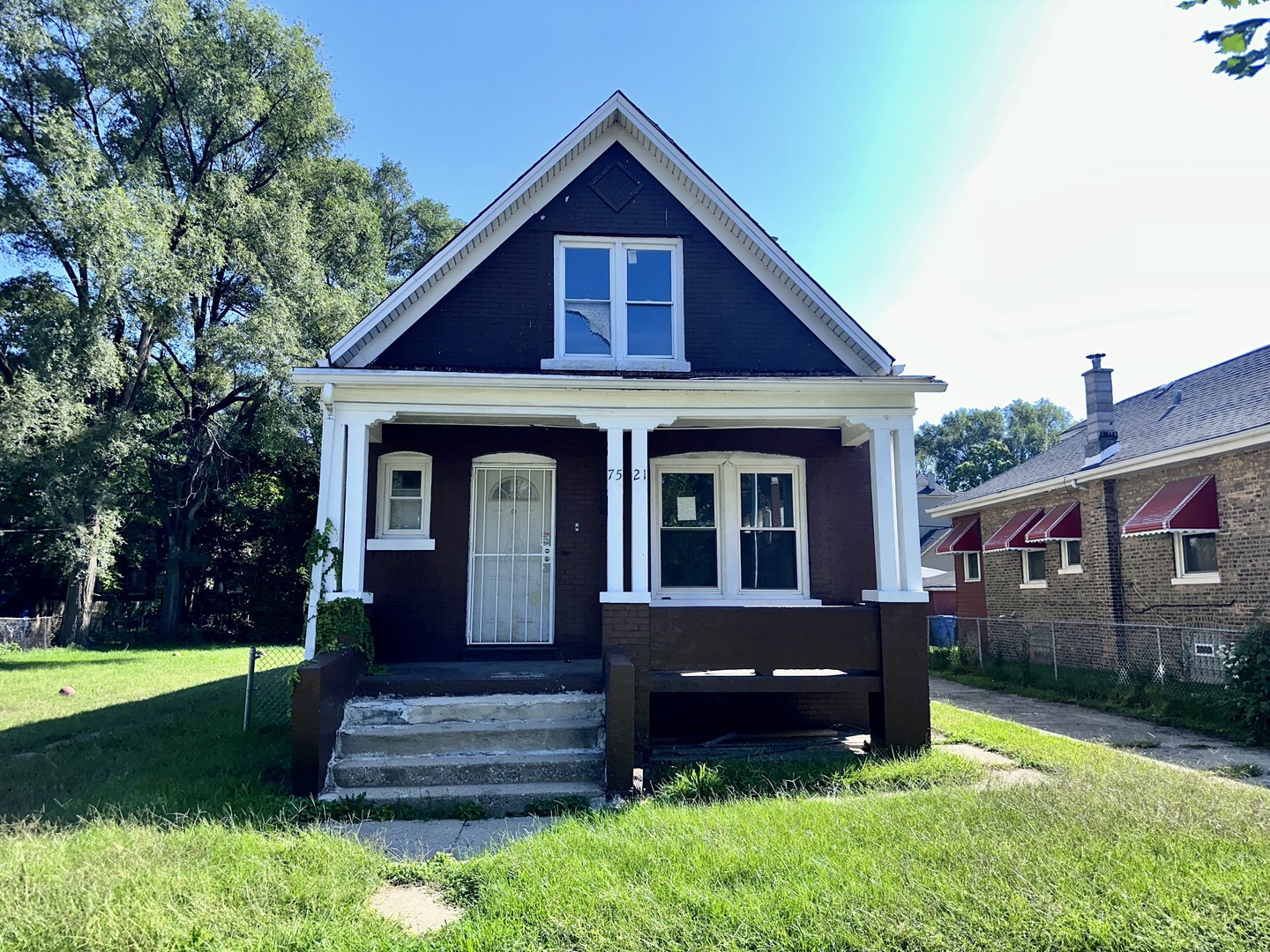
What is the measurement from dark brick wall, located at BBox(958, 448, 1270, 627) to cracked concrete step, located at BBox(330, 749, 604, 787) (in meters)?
11.2

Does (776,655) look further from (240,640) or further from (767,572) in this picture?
(240,640)

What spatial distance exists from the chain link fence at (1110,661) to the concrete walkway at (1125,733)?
712mm

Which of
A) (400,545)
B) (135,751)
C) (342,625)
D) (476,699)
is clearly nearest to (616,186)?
(400,545)

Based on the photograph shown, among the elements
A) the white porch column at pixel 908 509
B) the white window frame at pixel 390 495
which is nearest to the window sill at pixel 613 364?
the white window frame at pixel 390 495

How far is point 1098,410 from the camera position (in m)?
17.5

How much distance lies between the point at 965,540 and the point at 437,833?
19474 millimetres

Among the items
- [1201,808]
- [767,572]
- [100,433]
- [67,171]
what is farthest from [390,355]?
[67,171]

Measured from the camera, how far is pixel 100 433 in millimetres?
20406

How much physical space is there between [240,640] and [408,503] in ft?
66.5

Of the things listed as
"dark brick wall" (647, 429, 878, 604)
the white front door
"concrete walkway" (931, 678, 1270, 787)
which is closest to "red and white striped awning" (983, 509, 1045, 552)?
"concrete walkway" (931, 678, 1270, 787)

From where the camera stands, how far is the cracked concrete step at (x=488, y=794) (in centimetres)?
650

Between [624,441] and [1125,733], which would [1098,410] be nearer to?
[1125,733]

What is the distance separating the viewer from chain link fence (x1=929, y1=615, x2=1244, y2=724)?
11.5 metres

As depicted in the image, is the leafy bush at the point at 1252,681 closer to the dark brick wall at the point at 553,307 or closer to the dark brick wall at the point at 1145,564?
the dark brick wall at the point at 1145,564
